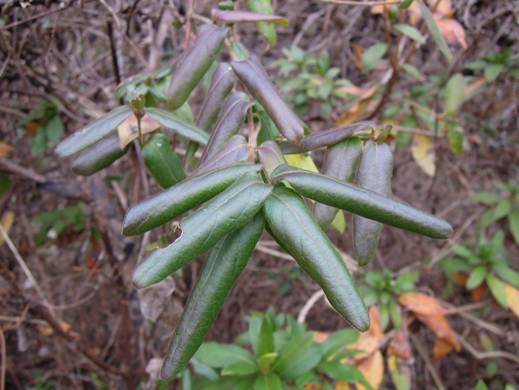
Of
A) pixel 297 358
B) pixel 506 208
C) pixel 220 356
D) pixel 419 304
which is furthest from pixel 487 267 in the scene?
pixel 220 356

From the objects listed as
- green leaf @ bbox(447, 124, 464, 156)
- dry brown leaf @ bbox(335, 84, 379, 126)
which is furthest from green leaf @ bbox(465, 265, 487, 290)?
dry brown leaf @ bbox(335, 84, 379, 126)

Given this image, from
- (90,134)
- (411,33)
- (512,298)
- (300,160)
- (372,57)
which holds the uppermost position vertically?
(90,134)

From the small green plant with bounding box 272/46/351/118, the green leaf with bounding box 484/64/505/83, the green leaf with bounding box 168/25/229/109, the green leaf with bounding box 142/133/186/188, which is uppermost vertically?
the green leaf with bounding box 168/25/229/109

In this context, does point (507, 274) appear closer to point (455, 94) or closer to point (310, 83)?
point (455, 94)

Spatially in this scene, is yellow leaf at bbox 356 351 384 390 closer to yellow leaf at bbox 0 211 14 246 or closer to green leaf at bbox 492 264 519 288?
green leaf at bbox 492 264 519 288

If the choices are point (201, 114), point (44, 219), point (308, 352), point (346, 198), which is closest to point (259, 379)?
point (308, 352)

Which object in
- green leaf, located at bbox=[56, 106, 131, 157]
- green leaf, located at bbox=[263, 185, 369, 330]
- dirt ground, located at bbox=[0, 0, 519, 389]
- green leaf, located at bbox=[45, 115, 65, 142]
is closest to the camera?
green leaf, located at bbox=[263, 185, 369, 330]
